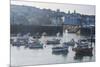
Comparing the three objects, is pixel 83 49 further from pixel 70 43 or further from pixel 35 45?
pixel 35 45

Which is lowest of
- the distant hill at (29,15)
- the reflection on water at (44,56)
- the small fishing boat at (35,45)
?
the reflection on water at (44,56)

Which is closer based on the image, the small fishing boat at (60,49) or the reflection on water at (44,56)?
the reflection on water at (44,56)

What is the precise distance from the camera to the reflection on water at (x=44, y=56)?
2252 mm

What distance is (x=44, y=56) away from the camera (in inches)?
93.5

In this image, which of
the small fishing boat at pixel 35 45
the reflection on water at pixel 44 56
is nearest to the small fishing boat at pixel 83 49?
the reflection on water at pixel 44 56

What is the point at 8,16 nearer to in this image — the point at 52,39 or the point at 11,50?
the point at 11,50

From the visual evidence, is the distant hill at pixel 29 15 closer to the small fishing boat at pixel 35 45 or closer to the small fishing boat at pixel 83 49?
the small fishing boat at pixel 35 45

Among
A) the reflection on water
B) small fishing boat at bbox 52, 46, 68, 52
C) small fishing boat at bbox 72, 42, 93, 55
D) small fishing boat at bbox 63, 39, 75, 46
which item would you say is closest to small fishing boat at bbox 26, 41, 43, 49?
the reflection on water

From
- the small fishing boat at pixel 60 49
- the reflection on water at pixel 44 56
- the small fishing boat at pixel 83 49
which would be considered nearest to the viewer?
the reflection on water at pixel 44 56

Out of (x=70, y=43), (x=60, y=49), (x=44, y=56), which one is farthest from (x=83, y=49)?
(x=44, y=56)

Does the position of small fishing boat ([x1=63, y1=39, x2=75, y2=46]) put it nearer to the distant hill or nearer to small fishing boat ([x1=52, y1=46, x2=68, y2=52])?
small fishing boat ([x1=52, y1=46, x2=68, y2=52])

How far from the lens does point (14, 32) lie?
7.38ft

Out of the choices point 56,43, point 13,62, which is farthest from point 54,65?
point 13,62
